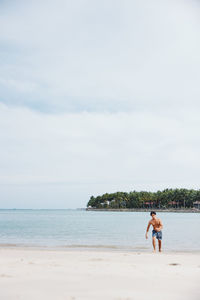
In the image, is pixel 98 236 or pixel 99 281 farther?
pixel 98 236

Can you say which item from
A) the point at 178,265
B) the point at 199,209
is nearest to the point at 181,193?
the point at 199,209

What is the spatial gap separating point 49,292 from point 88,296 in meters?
0.89

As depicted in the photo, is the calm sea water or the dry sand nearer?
the dry sand

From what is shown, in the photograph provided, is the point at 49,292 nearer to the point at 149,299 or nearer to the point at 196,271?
the point at 149,299

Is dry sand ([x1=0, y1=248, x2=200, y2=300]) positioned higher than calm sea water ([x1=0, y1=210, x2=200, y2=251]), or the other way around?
dry sand ([x1=0, y1=248, x2=200, y2=300])

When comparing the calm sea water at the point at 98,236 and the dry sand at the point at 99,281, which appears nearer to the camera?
the dry sand at the point at 99,281

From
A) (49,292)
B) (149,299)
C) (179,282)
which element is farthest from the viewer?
(179,282)

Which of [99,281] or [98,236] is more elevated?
[99,281]

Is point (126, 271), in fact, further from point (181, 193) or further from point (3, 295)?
point (181, 193)

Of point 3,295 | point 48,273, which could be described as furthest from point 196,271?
point 3,295

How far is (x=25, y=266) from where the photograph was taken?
10.4m

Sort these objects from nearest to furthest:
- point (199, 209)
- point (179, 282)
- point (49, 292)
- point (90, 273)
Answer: point (49, 292) → point (179, 282) → point (90, 273) → point (199, 209)

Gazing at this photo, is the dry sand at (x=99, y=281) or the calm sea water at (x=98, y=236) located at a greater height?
the dry sand at (x=99, y=281)

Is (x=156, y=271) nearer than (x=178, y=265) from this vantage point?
Yes
